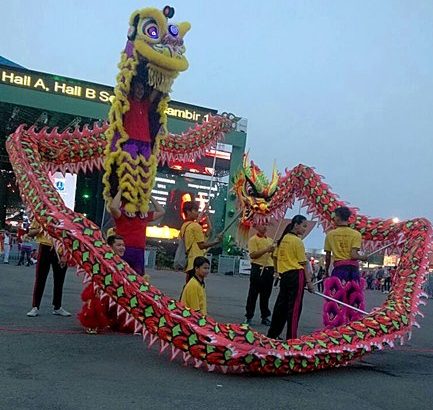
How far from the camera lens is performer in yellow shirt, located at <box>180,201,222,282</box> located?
23.2ft

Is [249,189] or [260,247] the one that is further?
[260,247]

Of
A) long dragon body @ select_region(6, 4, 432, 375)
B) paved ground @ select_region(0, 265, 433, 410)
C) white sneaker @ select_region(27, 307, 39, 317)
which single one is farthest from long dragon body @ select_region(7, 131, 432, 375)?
white sneaker @ select_region(27, 307, 39, 317)

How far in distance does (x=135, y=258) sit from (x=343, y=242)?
2.37 m

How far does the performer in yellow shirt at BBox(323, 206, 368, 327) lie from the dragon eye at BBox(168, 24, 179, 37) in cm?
272

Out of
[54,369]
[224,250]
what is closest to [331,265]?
[54,369]

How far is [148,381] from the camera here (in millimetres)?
4555

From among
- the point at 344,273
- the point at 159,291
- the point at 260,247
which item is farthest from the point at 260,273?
the point at 159,291

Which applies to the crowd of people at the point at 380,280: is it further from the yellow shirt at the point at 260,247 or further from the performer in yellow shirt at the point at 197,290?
the performer in yellow shirt at the point at 197,290

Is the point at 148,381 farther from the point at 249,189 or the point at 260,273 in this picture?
the point at 260,273

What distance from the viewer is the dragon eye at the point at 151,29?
6.45m

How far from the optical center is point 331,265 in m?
7.19

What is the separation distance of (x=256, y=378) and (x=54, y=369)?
64.3 inches

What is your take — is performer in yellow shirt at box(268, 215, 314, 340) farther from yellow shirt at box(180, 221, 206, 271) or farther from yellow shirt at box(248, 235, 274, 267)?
yellow shirt at box(248, 235, 274, 267)

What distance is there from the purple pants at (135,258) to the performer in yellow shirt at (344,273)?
2156 millimetres
